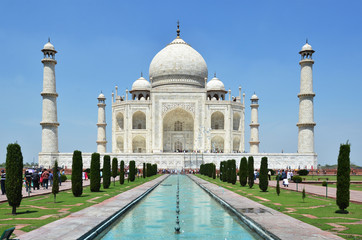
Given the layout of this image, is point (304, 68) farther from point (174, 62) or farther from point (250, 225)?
point (250, 225)

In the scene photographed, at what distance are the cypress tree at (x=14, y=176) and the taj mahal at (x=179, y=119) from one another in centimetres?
2332

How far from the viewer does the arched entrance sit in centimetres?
3812

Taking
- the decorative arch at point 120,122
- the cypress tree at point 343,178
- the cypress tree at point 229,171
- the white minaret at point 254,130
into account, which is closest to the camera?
the cypress tree at point 343,178

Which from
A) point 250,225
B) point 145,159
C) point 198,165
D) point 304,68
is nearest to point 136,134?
point 145,159

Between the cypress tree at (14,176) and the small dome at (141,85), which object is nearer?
the cypress tree at (14,176)

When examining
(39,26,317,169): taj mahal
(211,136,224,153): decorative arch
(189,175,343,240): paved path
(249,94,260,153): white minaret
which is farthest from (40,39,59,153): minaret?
(189,175,343,240): paved path

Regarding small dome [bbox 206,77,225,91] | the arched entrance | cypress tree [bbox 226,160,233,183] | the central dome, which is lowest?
cypress tree [bbox 226,160,233,183]

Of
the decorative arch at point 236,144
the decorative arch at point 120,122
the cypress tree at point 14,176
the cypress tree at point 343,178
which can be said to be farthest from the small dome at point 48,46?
the cypress tree at point 343,178

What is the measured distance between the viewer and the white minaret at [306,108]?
31.7 meters

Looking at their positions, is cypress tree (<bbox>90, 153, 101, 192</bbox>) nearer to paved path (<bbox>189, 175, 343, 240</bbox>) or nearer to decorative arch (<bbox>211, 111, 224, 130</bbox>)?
paved path (<bbox>189, 175, 343, 240</bbox>)

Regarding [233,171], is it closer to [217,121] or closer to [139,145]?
[139,145]

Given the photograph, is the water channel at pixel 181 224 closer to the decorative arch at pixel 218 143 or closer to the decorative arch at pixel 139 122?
the decorative arch at pixel 218 143

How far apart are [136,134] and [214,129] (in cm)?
741

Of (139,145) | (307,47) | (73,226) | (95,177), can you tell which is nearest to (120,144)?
(139,145)
